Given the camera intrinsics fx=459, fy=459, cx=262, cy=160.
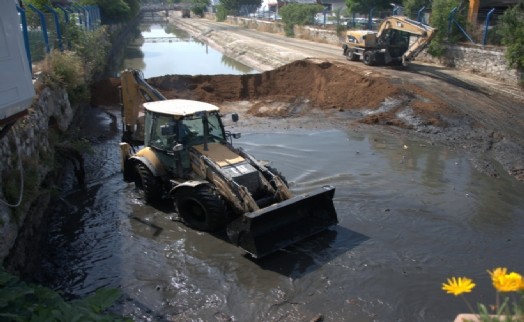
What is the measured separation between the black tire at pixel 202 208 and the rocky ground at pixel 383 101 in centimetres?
722

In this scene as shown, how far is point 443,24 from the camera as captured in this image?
908 inches

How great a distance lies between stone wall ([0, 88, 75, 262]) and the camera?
258 inches

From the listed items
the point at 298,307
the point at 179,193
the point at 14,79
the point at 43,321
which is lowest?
the point at 298,307

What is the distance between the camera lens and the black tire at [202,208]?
805cm

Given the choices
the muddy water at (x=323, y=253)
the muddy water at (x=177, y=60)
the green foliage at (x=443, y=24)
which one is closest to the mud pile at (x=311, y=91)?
the green foliage at (x=443, y=24)

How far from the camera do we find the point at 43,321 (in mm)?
3502

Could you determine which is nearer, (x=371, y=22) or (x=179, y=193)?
(x=179, y=193)

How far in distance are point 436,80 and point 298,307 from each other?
51.6ft

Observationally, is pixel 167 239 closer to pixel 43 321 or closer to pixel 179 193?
pixel 179 193

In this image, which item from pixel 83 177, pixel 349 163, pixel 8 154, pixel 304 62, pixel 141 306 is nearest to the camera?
pixel 141 306

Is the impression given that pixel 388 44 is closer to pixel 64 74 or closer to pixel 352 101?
pixel 352 101

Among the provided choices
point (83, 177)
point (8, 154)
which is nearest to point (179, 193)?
point (8, 154)

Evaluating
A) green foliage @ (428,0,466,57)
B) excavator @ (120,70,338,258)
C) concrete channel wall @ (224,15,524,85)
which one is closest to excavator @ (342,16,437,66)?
green foliage @ (428,0,466,57)

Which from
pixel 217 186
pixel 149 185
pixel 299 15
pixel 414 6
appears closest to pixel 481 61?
pixel 414 6
